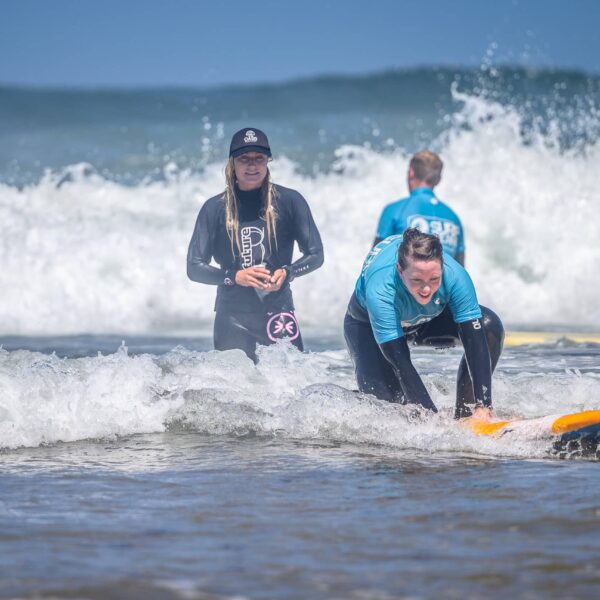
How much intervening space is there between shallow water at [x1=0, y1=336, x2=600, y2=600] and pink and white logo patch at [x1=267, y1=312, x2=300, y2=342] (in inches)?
3.7

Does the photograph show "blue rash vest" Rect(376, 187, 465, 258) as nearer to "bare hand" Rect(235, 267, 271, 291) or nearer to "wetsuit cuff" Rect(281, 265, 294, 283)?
"wetsuit cuff" Rect(281, 265, 294, 283)

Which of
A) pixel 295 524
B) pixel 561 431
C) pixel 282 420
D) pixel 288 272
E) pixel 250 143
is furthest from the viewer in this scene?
pixel 288 272

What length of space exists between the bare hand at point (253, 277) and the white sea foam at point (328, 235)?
20.6 feet

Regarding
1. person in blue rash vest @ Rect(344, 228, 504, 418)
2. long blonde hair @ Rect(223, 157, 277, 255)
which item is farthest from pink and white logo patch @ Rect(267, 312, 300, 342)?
person in blue rash vest @ Rect(344, 228, 504, 418)

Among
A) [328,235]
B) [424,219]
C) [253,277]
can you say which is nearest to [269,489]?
[253,277]

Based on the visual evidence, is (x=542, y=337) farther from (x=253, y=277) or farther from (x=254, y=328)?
(x=253, y=277)

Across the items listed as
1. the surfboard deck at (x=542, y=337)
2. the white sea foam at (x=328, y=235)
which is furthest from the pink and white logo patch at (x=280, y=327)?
the white sea foam at (x=328, y=235)

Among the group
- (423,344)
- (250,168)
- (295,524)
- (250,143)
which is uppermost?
(250,143)

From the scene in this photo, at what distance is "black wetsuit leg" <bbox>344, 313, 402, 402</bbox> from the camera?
6660 mm

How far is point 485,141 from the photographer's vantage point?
1808 centimetres

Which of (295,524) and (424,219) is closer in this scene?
(295,524)

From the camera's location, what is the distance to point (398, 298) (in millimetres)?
6051

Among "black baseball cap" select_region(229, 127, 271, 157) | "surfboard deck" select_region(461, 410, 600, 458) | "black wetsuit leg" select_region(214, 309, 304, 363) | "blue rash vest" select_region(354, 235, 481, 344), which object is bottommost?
"surfboard deck" select_region(461, 410, 600, 458)

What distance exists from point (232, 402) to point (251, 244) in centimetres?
96
